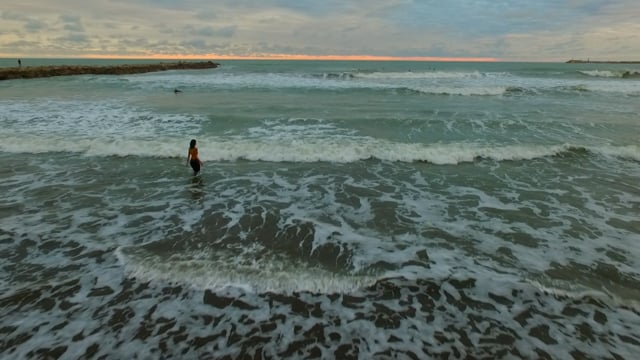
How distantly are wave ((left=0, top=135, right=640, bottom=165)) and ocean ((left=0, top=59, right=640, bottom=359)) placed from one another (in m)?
0.10

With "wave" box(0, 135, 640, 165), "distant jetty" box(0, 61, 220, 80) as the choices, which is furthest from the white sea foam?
"distant jetty" box(0, 61, 220, 80)

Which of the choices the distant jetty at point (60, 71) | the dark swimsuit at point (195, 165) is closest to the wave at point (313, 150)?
the dark swimsuit at point (195, 165)

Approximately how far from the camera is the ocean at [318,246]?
480 centimetres

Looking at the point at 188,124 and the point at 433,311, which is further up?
the point at 188,124

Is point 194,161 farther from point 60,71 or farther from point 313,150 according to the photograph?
point 60,71

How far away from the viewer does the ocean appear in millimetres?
4797

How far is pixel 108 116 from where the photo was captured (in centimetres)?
2036

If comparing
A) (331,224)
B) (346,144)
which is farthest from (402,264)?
(346,144)

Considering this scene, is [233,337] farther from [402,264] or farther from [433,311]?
[402,264]

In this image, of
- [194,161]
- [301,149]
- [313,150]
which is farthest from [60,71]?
[194,161]

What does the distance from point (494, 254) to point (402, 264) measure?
1.67 metres

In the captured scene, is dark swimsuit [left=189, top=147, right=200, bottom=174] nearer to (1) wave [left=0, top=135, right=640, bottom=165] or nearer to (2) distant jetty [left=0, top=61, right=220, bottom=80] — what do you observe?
(1) wave [left=0, top=135, right=640, bottom=165]

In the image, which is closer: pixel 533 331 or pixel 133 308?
pixel 533 331

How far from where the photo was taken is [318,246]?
707 cm
